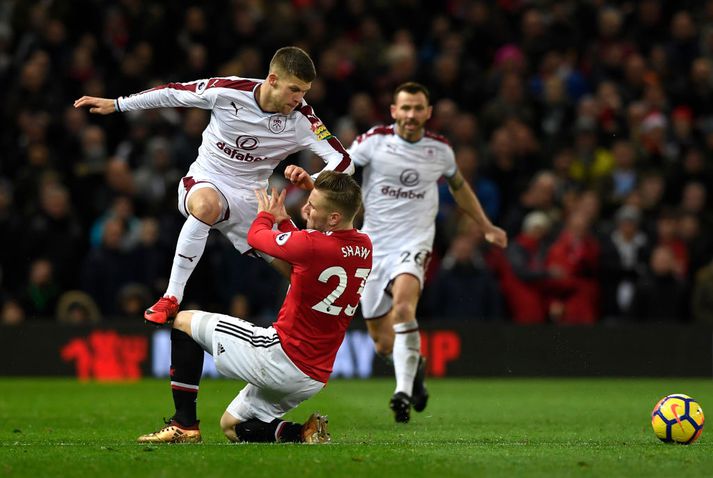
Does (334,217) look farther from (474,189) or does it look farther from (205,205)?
(474,189)

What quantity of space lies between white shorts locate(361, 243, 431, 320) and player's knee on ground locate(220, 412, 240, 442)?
312 cm

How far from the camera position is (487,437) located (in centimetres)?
925

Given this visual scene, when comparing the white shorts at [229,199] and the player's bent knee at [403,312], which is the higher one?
the white shorts at [229,199]

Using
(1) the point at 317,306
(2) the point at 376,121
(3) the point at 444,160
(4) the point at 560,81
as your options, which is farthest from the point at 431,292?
(1) the point at 317,306

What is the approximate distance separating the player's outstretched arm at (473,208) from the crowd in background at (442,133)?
5118mm

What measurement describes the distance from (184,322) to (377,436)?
184 centimetres

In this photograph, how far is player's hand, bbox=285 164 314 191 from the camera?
865 cm

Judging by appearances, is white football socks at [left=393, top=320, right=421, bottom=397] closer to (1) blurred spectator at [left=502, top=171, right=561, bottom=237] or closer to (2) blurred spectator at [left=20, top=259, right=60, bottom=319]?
(1) blurred spectator at [left=502, top=171, right=561, bottom=237]

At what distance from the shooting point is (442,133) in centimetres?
1883

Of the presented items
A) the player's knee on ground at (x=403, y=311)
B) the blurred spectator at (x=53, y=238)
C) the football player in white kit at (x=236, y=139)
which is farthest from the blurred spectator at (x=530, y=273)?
the football player in white kit at (x=236, y=139)

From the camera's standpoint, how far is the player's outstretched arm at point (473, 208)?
1155 cm

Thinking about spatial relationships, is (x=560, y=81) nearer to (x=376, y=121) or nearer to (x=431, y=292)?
(x=376, y=121)

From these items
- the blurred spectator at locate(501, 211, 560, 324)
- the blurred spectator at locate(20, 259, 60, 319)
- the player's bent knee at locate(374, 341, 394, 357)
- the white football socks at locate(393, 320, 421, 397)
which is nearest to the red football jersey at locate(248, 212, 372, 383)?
the white football socks at locate(393, 320, 421, 397)

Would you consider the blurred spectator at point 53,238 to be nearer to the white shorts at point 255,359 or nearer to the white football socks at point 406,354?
the white football socks at point 406,354
